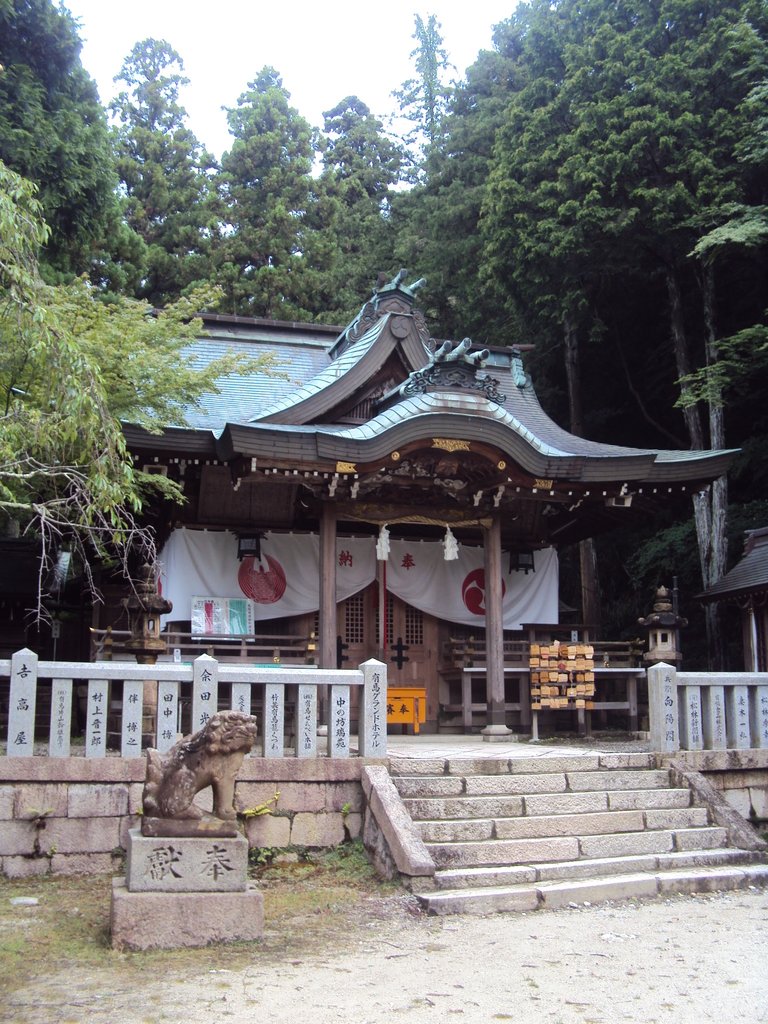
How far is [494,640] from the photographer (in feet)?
40.6

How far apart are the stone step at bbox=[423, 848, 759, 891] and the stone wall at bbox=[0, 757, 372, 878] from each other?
1.26 m

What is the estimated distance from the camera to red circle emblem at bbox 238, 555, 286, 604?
12922mm

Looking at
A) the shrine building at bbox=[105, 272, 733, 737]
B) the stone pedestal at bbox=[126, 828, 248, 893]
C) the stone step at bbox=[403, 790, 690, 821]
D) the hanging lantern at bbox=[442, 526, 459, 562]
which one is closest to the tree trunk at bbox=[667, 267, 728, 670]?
the shrine building at bbox=[105, 272, 733, 737]

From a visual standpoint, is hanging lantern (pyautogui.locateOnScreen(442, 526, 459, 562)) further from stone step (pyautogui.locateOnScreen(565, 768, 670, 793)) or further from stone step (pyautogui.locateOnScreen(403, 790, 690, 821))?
stone step (pyautogui.locateOnScreen(403, 790, 690, 821))

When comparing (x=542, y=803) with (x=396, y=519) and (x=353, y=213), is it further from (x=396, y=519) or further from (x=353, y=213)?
(x=353, y=213)

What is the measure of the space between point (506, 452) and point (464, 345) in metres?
1.47

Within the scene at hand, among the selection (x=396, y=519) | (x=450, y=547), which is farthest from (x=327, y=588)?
(x=450, y=547)

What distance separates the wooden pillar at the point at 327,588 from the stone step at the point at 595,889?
4906 millimetres

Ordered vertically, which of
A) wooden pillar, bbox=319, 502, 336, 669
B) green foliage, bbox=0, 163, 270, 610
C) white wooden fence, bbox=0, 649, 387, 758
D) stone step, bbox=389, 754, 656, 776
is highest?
green foliage, bbox=0, 163, 270, 610

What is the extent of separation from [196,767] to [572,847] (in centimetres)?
344

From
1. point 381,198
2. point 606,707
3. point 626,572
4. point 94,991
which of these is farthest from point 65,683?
point 381,198

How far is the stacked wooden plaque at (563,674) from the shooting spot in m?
12.2

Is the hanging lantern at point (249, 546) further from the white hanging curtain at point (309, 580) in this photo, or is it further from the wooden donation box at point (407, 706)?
the wooden donation box at point (407, 706)

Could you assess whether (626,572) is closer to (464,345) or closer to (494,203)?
(494,203)
